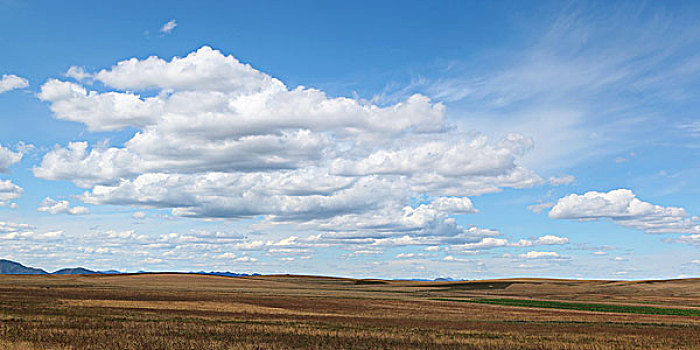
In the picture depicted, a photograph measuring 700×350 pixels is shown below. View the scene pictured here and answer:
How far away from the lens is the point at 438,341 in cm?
3581

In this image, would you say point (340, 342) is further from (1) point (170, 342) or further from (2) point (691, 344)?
(2) point (691, 344)

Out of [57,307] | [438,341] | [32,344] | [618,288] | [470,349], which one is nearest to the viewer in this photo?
[32,344]

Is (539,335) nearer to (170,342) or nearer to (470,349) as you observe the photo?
(470,349)

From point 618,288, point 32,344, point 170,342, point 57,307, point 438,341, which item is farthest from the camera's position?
point 618,288

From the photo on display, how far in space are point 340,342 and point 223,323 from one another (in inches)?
488

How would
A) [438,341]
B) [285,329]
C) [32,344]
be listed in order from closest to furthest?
[32,344], [438,341], [285,329]

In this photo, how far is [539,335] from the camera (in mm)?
40531

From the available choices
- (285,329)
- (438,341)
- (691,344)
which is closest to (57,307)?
(285,329)

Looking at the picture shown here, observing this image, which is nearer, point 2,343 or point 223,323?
point 2,343

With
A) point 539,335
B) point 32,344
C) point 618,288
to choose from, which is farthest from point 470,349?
point 618,288

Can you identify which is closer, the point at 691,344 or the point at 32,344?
the point at 32,344

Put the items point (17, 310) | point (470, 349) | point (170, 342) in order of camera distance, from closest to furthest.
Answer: point (170, 342) < point (470, 349) < point (17, 310)

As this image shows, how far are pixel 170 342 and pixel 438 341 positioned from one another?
15263mm

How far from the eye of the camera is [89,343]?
1141 inches
